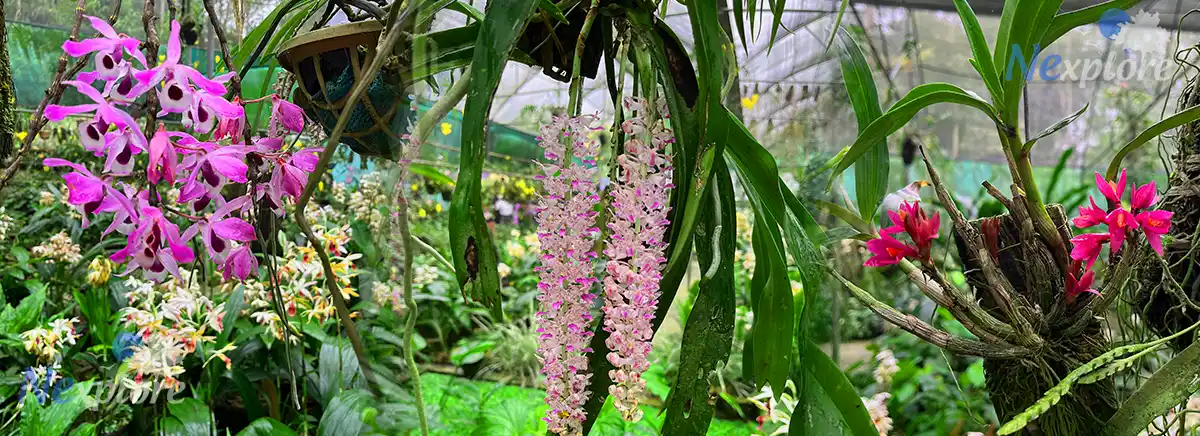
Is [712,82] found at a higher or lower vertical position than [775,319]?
higher

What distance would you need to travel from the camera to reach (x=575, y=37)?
46 centimetres

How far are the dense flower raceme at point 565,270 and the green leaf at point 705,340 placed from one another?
0.06 m

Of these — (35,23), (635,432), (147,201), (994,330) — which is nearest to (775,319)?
(994,330)

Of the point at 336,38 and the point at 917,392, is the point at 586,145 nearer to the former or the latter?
the point at 336,38

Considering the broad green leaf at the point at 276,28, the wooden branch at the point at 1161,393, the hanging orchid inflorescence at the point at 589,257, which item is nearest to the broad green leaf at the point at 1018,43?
the wooden branch at the point at 1161,393

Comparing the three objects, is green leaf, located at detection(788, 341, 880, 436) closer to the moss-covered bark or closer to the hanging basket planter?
the moss-covered bark

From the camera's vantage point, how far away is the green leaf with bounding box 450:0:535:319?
12.9 inches

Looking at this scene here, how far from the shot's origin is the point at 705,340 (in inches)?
16.5

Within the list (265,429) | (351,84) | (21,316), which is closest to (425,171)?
(351,84)

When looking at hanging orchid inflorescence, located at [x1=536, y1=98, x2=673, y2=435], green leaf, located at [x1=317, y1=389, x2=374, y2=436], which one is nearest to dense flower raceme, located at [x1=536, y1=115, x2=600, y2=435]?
hanging orchid inflorescence, located at [x1=536, y1=98, x2=673, y2=435]

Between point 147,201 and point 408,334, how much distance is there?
0.17m

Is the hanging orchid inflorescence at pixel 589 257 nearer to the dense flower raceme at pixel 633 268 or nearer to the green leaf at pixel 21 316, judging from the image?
the dense flower raceme at pixel 633 268

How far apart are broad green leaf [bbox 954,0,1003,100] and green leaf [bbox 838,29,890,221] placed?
87mm

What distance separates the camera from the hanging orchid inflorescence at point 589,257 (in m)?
0.37
